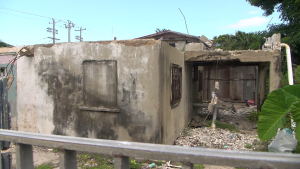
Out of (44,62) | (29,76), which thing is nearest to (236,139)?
(44,62)

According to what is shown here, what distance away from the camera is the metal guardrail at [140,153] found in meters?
1.06

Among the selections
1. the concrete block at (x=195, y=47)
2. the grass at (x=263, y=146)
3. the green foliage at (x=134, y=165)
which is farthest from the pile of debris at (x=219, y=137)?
the concrete block at (x=195, y=47)

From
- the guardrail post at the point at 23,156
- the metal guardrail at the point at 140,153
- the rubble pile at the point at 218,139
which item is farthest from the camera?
the rubble pile at the point at 218,139

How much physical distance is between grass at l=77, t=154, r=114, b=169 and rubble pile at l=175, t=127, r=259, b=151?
2.01m

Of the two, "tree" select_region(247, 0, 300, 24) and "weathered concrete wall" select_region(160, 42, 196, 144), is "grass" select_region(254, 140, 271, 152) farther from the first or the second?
"tree" select_region(247, 0, 300, 24)

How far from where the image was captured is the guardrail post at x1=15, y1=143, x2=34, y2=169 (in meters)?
1.52

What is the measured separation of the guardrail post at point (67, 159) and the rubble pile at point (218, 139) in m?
4.68

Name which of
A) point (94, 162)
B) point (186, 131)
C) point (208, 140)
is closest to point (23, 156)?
point (94, 162)

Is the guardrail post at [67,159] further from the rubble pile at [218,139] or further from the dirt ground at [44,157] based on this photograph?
the rubble pile at [218,139]

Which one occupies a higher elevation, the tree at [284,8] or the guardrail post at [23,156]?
the tree at [284,8]

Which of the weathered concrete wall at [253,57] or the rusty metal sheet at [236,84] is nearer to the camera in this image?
the weathered concrete wall at [253,57]

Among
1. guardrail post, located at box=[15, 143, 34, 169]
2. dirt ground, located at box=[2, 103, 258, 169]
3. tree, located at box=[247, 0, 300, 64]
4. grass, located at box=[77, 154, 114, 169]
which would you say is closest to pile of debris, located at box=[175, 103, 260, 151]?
dirt ground, located at box=[2, 103, 258, 169]

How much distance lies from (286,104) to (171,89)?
2466mm

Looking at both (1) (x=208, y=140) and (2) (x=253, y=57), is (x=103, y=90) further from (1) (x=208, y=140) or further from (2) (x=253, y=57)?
(2) (x=253, y=57)
